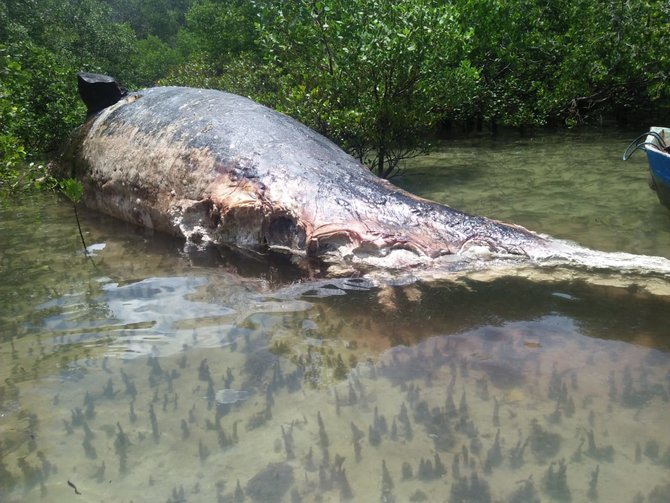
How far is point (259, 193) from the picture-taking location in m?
5.51

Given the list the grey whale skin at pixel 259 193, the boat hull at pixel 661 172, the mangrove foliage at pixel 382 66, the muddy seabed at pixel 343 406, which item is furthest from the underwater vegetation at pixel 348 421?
the mangrove foliage at pixel 382 66

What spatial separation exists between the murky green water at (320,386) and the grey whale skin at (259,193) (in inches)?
15.6

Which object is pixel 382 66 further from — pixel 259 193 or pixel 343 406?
pixel 343 406

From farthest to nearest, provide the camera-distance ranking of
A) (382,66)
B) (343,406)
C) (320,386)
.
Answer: (382,66), (320,386), (343,406)

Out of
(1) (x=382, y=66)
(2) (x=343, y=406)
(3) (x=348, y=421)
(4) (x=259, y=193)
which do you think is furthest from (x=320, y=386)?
(1) (x=382, y=66)

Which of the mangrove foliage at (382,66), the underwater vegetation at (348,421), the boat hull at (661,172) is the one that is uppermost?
the mangrove foliage at (382,66)

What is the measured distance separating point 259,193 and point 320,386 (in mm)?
2707

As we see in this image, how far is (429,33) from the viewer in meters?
7.66

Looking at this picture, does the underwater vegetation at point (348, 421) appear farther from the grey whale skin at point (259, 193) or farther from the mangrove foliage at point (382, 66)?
the mangrove foliage at point (382, 66)

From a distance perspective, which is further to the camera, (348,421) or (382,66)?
(382,66)

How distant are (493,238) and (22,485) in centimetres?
375

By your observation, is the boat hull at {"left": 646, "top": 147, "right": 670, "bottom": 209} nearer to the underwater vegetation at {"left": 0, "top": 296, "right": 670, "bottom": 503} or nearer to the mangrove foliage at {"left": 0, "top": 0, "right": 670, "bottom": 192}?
the mangrove foliage at {"left": 0, "top": 0, "right": 670, "bottom": 192}

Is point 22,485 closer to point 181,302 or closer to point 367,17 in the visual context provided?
point 181,302

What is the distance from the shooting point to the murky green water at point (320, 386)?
250 centimetres
